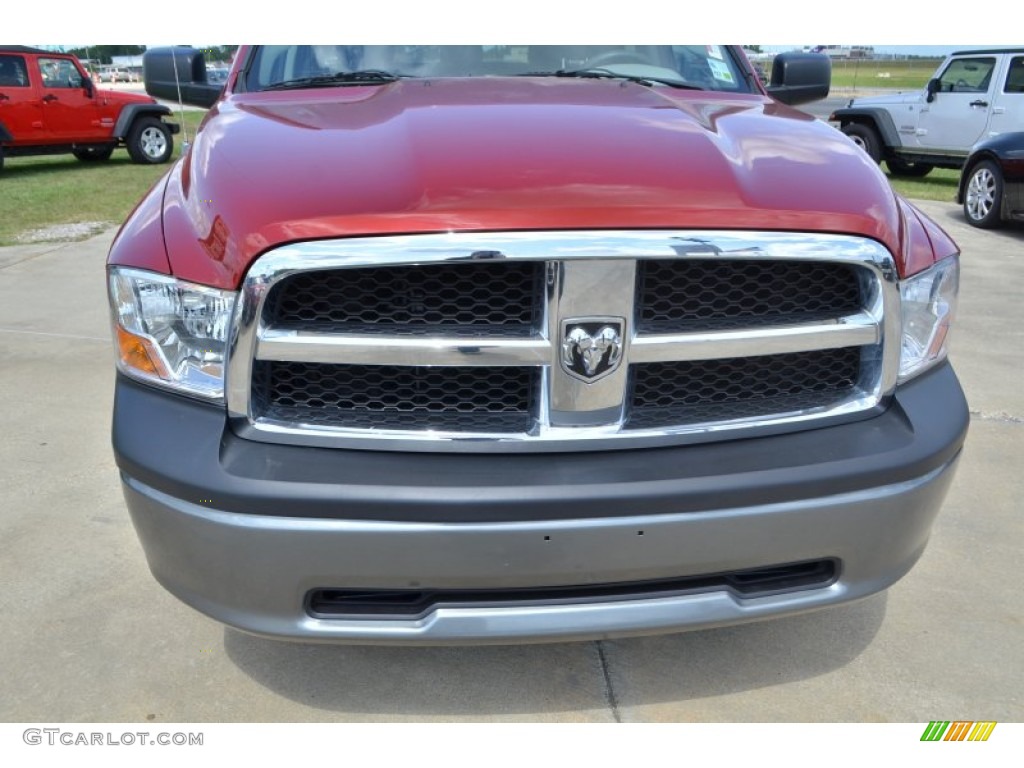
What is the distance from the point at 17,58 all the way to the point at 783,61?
1280 centimetres

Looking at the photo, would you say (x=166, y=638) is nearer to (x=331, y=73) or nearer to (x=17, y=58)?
(x=331, y=73)

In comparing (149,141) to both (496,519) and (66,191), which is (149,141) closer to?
(66,191)

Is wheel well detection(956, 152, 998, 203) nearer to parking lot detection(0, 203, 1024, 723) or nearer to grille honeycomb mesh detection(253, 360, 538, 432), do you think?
parking lot detection(0, 203, 1024, 723)

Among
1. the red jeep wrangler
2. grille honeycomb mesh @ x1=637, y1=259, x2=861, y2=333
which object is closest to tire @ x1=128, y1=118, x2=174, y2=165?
the red jeep wrangler

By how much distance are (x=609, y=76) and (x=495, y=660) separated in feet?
6.28

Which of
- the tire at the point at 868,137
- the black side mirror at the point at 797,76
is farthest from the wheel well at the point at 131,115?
the black side mirror at the point at 797,76

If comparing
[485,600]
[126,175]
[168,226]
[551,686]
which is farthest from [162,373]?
[126,175]

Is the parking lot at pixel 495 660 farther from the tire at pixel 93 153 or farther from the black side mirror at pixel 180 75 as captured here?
the tire at pixel 93 153

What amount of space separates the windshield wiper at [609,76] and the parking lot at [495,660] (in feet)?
5.77

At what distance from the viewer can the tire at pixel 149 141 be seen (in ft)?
46.4

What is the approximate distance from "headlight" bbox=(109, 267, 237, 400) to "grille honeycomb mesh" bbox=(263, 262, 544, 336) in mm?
136

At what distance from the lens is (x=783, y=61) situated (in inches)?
140
